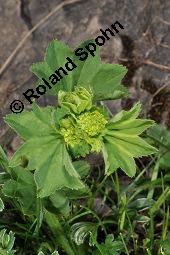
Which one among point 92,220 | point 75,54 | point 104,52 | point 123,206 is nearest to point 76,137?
point 75,54

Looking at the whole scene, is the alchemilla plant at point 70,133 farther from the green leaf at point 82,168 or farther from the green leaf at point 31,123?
the green leaf at point 82,168

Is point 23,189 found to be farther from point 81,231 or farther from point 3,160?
point 81,231

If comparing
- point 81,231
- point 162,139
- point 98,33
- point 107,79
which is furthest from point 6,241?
point 98,33

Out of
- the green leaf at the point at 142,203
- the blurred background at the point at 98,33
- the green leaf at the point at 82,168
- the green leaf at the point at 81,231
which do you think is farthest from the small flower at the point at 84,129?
the blurred background at the point at 98,33

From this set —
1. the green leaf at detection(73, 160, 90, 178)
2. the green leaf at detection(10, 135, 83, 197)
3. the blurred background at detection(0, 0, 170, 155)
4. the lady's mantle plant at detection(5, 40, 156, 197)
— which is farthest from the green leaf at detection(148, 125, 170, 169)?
the green leaf at detection(10, 135, 83, 197)

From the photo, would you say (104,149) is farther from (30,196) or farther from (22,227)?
(22,227)

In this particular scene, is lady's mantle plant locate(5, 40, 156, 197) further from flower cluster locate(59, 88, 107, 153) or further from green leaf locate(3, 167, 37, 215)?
green leaf locate(3, 167, 37, 215)

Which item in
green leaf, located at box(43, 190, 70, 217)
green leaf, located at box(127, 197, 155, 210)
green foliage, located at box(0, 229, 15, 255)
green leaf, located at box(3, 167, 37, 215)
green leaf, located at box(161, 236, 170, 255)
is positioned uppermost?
green leaf, located at box(3, 167, 37, 215)
